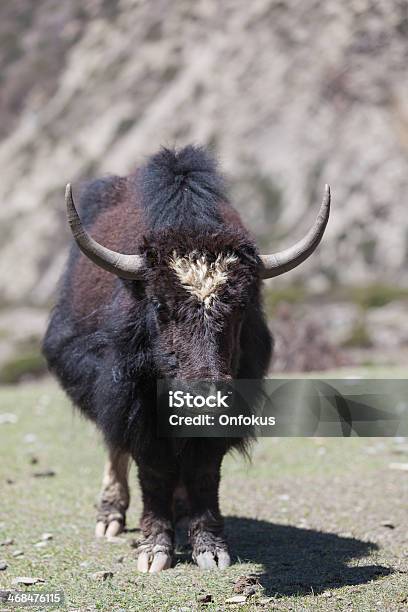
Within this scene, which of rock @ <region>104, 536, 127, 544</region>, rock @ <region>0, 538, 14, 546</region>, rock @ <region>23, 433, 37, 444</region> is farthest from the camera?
rock @ <region>23, 433, 37, 444</region>

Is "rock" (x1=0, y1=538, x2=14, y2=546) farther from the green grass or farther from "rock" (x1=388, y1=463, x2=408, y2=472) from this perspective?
"rock" (x1=388, y1=463, x2=408, y2=472)

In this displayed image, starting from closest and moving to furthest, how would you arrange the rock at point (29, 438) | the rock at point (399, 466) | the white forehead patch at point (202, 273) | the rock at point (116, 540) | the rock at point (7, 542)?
the white forehead patch at point (202, 273)
the rock at point (7, 542)
the rock at point (116, 540)
the rock at point (399, 466)
the rock at point (29, 438)

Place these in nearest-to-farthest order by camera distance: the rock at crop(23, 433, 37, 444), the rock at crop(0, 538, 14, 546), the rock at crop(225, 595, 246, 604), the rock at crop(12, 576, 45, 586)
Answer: the rock at crop(225, 595, 246, 604), the rock at crop(12, 576, 45, 586), the rock at crop(0, 538, 14, 546), the rock at crop(23, 433, 37, 444)

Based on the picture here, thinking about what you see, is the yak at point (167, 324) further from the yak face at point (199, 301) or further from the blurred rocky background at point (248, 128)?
the blurred rocky background at point (248, 128)

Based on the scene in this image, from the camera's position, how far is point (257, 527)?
22.1 ft

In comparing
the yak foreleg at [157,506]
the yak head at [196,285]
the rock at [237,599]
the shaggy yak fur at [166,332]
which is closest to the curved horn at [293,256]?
the yak head at [196,285]

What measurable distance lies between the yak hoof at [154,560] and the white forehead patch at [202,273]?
5.05 feet

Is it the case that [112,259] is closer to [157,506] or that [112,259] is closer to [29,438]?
[157,506]

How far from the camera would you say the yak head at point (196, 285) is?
16.9 feet

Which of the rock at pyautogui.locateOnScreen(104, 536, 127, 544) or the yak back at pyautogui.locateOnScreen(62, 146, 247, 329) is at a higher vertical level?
the yak back at pyautogui.locateOnScreen(62, 146, 247, 329)

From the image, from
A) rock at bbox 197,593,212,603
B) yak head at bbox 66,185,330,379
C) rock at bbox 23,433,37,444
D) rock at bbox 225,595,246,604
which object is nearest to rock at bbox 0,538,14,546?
yak head at bbox 66,185,330,379

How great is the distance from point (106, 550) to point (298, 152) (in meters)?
26.6

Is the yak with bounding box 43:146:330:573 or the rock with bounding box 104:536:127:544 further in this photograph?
the rock with bounding box 104:536:127:544

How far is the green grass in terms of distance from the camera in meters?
→ 4.86
